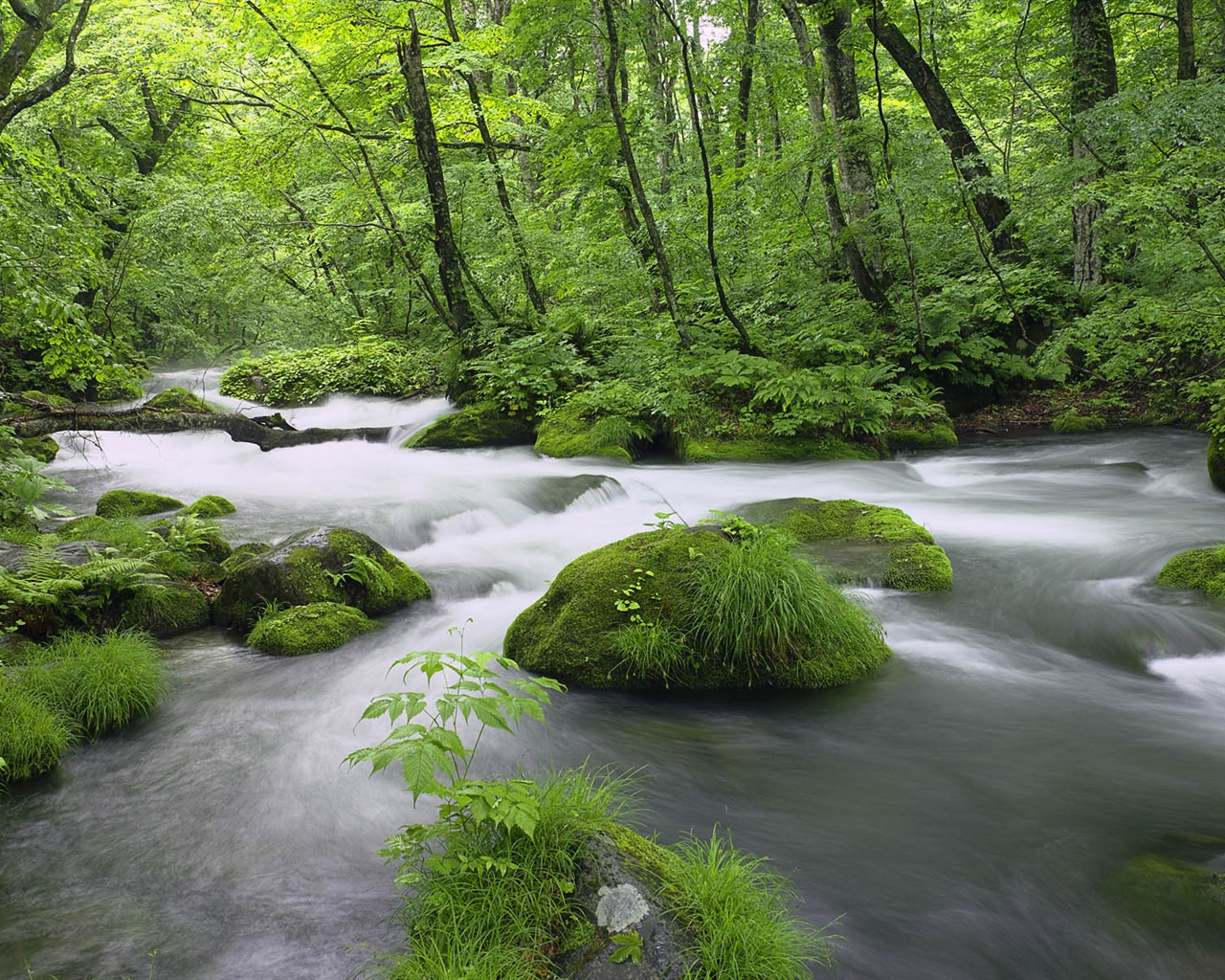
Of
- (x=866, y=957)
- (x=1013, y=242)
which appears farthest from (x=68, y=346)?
(x=1013, y=242)

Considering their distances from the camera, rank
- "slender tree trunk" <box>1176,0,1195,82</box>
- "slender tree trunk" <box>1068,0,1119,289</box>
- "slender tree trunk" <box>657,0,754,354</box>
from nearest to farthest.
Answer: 1. "slender tree trunk" <box>657,0,754,354</box>
2. "slender tree trunk" <box>1068,0,1119,289</box>
3. "slender tree trunk" <box>1176,0,1195,82</box>

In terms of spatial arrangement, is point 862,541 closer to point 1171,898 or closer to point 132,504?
point 1171,898

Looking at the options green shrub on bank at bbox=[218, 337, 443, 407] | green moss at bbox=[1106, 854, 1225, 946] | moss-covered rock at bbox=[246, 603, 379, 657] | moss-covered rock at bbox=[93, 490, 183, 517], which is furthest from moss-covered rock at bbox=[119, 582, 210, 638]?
green shrub on bank at bbox=[218, 337, 443, 407]

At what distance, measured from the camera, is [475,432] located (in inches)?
494

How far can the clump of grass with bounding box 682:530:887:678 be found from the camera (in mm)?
4680

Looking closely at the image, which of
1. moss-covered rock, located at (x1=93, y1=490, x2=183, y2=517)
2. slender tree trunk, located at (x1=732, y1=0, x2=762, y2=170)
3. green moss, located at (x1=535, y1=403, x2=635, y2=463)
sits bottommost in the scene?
moss-covered rock, located at (x1=93, y1=490, x2=183, y2=517)

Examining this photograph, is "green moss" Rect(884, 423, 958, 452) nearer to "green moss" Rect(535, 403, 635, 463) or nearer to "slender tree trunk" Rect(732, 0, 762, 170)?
"green moss" Rect(535, 403, 635, 463)

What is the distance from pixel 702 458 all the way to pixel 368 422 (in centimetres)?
707

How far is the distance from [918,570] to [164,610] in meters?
5.92

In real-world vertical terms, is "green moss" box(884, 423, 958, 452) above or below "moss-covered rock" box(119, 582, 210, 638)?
above

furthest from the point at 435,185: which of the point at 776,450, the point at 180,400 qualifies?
the point at 776,450

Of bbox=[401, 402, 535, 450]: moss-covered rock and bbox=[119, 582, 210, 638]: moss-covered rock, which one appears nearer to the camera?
bbox=[119, 582, 210, 638]: moss-covered rock

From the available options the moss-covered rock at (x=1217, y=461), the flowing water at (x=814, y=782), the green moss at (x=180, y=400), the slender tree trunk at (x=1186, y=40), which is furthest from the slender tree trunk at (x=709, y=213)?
the green moss at (x=180, y=400)

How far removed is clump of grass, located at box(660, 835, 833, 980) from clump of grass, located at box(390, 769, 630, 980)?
1.09 ft
